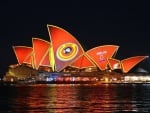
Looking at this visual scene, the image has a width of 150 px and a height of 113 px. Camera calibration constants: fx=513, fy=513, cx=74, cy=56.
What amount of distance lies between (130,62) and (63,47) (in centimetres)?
1860

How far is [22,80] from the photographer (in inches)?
4951

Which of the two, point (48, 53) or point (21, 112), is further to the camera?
point (48, 53)

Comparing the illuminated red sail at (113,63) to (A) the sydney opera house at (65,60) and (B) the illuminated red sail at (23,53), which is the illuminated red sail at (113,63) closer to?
(A) the sydney opera house at (65,60)

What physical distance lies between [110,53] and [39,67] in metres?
16.9

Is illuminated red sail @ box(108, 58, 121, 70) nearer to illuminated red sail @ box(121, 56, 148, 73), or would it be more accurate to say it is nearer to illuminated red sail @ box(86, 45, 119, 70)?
illuminated red sail @ box(121, 56, 148, 73)

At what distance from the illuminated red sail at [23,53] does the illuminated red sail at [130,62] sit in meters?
22.2

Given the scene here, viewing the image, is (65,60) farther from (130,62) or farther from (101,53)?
(130,62)

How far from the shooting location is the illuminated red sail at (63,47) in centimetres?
10646

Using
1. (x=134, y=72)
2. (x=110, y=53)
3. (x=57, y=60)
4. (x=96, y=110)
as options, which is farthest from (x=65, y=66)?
(x=96, y=110)

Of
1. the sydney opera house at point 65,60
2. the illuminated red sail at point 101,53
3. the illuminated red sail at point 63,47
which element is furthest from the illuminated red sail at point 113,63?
the illuminated red sail at point 63,47

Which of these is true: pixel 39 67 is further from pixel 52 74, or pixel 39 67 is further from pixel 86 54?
pixel 86 54

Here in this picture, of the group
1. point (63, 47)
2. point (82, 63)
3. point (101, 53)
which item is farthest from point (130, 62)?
point (63, 47)

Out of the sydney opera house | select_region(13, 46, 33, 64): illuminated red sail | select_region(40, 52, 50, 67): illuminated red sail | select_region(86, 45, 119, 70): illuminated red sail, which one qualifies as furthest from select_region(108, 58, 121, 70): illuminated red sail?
select_region(13, 46, 33, 64): illuminated red sail

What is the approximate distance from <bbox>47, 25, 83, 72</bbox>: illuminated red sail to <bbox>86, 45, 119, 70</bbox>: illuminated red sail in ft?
10.7
